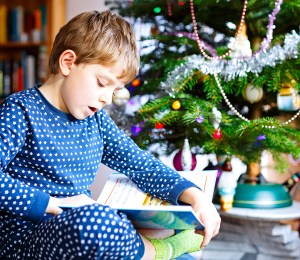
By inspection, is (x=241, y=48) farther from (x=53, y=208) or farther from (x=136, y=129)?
(x=53, y=208)

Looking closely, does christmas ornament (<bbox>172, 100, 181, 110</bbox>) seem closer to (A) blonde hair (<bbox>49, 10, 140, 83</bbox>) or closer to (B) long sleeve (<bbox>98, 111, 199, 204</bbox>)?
(B) long sleeve (<bbox>98, 111, 199, 204</bbox>)

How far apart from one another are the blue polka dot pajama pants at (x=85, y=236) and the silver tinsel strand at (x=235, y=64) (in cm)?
71

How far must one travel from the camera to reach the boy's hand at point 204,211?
112 centimetres

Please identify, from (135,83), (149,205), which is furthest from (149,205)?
(135,83)

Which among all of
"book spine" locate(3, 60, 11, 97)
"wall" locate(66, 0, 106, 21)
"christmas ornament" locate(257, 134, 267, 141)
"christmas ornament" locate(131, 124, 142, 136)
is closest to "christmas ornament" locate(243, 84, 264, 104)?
"christmas ornament" locate(257, 134, 267, 141)

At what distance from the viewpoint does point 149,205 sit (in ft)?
3.87

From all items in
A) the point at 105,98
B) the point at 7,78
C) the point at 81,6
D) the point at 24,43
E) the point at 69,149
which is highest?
the point at 105,98

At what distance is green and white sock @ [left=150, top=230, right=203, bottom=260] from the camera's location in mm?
1158

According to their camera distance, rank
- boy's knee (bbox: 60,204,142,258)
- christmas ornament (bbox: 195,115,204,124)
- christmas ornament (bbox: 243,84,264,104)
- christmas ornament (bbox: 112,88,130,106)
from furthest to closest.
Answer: christmas ornament (bbox: 112,88,130,106), christmas ornament (bbox: 243,84,264,104), christmas ornament (bbox: 195,115,204,124), boy's knee (bbox: 60,204,142,258)

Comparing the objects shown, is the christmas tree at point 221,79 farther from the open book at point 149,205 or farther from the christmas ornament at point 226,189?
the open book at point 149,205

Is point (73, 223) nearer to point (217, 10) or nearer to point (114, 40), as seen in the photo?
point (114, 40)

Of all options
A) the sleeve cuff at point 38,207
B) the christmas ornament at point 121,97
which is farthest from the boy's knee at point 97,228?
the christmas ornament at point 121,97

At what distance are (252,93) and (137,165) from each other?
0.57 m

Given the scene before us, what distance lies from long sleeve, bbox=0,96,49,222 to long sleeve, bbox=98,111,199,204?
0.80 ft
